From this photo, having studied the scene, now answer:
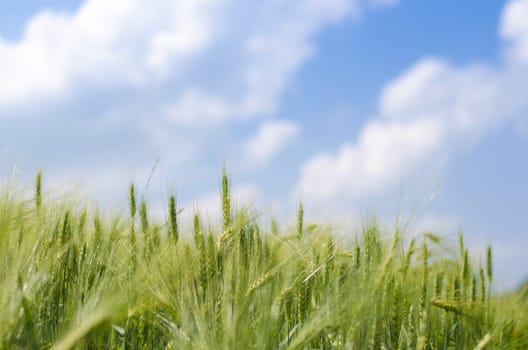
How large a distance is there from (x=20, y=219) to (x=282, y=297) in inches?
37.1

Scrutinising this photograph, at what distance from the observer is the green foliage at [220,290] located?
2051 mm

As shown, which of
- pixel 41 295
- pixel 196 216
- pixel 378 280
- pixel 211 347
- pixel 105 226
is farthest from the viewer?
pixel 105 226

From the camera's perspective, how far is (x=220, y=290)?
2.29m

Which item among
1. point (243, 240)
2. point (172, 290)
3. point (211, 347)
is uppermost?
point (243, 240)

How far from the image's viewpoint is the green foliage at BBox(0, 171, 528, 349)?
6.73 ft

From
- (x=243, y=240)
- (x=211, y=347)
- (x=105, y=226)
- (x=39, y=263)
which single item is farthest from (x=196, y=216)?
(x=211, y=347)

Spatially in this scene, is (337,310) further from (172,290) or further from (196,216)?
(196,216)

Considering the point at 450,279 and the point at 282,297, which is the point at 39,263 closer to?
the point at 282,297

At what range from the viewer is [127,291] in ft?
7.13

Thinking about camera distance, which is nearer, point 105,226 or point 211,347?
point 211,347

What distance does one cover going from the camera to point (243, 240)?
2.87 metres

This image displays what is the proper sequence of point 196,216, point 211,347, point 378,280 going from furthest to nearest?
point 196,216 < point 378,280 < point 211,347

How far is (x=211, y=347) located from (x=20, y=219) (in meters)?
0.97

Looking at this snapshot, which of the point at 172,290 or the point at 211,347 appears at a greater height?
the point at 172,290
